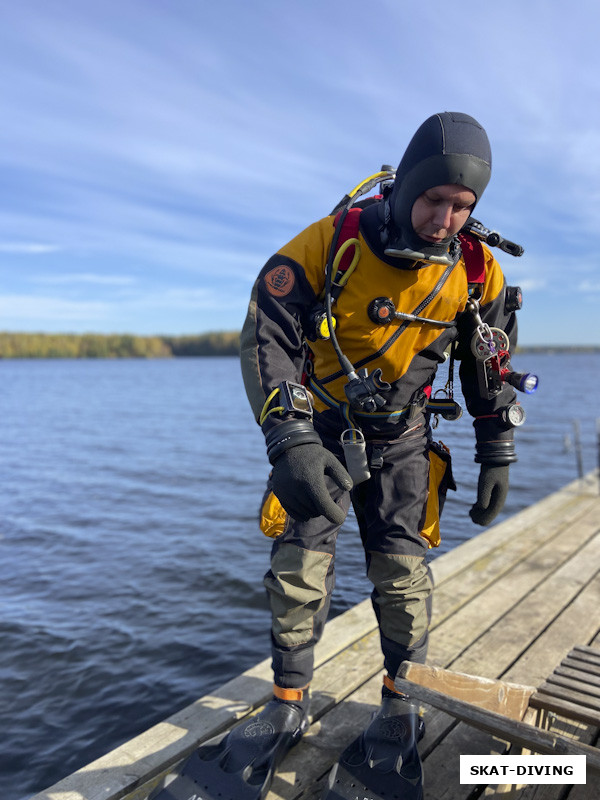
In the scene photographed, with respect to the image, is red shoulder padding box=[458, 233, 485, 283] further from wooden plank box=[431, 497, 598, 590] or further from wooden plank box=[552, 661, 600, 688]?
wooden plank box=[431, 497, 598, 590]

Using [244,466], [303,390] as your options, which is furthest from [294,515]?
[244,466]

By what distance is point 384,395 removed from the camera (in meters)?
2.23

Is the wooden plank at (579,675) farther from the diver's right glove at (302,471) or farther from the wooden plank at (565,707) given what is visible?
the diver's right glove at (302,471)

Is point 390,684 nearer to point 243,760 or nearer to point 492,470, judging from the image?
point 243,760

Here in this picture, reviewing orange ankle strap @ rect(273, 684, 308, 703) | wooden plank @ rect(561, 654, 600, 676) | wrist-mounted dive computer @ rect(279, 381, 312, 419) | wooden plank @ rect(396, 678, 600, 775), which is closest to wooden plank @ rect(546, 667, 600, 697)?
wooden plank @ rect(561, 654, 600, 676)

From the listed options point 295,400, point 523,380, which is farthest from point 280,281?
point 523,380

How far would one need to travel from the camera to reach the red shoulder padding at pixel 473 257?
2.25m

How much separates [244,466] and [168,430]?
7.16 m

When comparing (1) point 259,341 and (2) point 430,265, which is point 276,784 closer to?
A: (1) point 259,341

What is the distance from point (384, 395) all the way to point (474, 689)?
120cm

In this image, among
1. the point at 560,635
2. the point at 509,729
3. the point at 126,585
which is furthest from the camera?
the point at 126,585

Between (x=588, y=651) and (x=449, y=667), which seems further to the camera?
(x=449, y=667)

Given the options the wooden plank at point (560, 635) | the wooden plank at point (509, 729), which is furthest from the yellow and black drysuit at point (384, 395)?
the wooden plank at point (560, 635)

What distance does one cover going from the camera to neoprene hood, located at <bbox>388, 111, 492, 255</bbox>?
195cm
